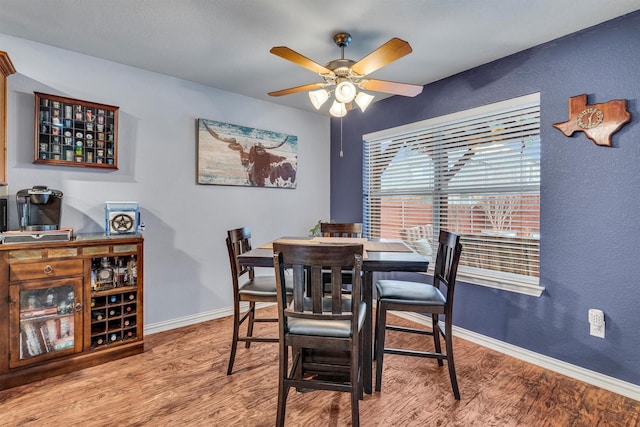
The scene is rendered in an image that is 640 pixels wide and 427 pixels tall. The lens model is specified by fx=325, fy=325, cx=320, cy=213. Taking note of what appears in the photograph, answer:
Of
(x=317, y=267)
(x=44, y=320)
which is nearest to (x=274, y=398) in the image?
(x=317, y=267)

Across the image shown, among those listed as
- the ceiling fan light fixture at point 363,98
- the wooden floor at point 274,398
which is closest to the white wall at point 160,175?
the wooden floor at point 274,398

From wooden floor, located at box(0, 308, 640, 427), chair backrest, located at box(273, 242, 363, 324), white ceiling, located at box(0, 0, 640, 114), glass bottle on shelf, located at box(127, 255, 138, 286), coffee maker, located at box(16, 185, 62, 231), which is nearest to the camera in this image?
chair backrest, located at box(273, 242, 363, 324)

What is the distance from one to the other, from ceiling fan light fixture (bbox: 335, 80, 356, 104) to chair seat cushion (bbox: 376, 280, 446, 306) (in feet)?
4.20

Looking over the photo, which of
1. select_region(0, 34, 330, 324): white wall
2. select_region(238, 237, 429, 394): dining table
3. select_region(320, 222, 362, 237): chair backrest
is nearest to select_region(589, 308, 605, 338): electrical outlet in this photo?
select_region(238, 237, 429, 394): dining table

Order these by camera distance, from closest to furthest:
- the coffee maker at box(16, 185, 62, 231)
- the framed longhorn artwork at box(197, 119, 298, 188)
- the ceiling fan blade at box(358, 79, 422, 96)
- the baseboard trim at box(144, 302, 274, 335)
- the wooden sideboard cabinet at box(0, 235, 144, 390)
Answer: the wooden sideboard cabinet at box(0, 235, 144, 390)
the ceiling fan blade at box(358, 79, 422, 96)
the coffee maker at box(16, 185, 62, 231)
the baseboard trim at box(144, 302, 274, 335)
the framed longhorn artwork at box(197, 119, 298, 188)

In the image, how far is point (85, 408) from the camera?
1.88 meters

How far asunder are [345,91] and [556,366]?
95.2 inches

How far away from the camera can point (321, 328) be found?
165 centimetres

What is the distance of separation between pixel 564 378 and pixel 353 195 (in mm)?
2661

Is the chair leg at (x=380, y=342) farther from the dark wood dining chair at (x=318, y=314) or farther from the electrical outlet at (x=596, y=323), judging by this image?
the electrical outlet at (x=596, y=323)

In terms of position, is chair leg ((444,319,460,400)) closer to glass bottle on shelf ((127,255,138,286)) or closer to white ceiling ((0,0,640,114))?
white ceiling ((0,0,640,114))

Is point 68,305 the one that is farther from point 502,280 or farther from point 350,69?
point 502,280

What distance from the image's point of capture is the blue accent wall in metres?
2.04

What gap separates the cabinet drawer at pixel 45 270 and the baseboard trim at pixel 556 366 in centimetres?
312
